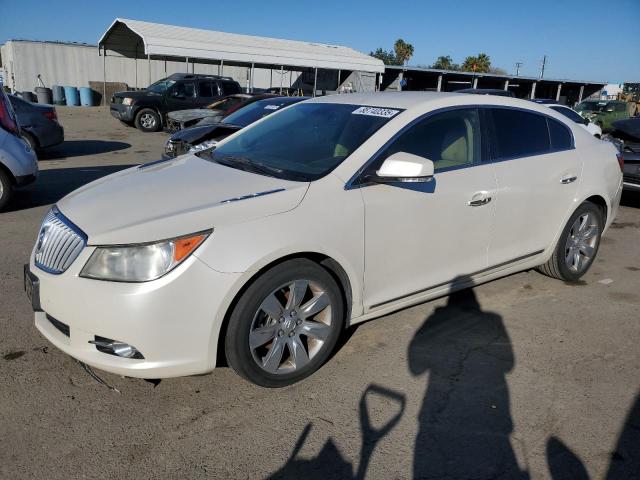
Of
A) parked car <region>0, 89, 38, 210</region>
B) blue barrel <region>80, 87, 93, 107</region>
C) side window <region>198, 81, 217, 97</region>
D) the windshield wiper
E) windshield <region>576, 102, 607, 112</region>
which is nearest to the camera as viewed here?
the windshield wiper

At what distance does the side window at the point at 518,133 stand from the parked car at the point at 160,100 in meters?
15.4

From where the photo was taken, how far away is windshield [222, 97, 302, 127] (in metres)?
8.83

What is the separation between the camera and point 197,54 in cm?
2502

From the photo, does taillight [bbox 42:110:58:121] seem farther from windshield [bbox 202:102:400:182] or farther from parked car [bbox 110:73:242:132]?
windshield [bbox 202:102:400:182]

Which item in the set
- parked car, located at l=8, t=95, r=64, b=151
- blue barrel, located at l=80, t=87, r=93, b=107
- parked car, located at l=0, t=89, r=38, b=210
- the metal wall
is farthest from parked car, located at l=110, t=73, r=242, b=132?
blue barrel, located at l=80, t=87, r=93, b=107

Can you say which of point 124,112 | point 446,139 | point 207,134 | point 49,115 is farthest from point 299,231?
point 124,112

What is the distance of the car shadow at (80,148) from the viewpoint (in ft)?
39.4

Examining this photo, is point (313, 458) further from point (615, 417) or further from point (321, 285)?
point (615, 417)

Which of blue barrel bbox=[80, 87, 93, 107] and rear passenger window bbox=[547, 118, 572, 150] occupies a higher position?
blue barrel bbox=[80, 87, 93, 107]

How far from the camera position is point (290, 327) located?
2943mm

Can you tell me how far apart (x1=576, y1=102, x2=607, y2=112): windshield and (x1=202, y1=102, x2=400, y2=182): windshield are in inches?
785

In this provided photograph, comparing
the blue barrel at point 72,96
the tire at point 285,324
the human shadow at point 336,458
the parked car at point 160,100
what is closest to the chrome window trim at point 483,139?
the tire at point 285,324

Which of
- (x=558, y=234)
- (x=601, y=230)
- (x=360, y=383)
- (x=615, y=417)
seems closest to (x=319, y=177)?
(x=360, y=383)

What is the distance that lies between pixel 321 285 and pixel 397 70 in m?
39.1
